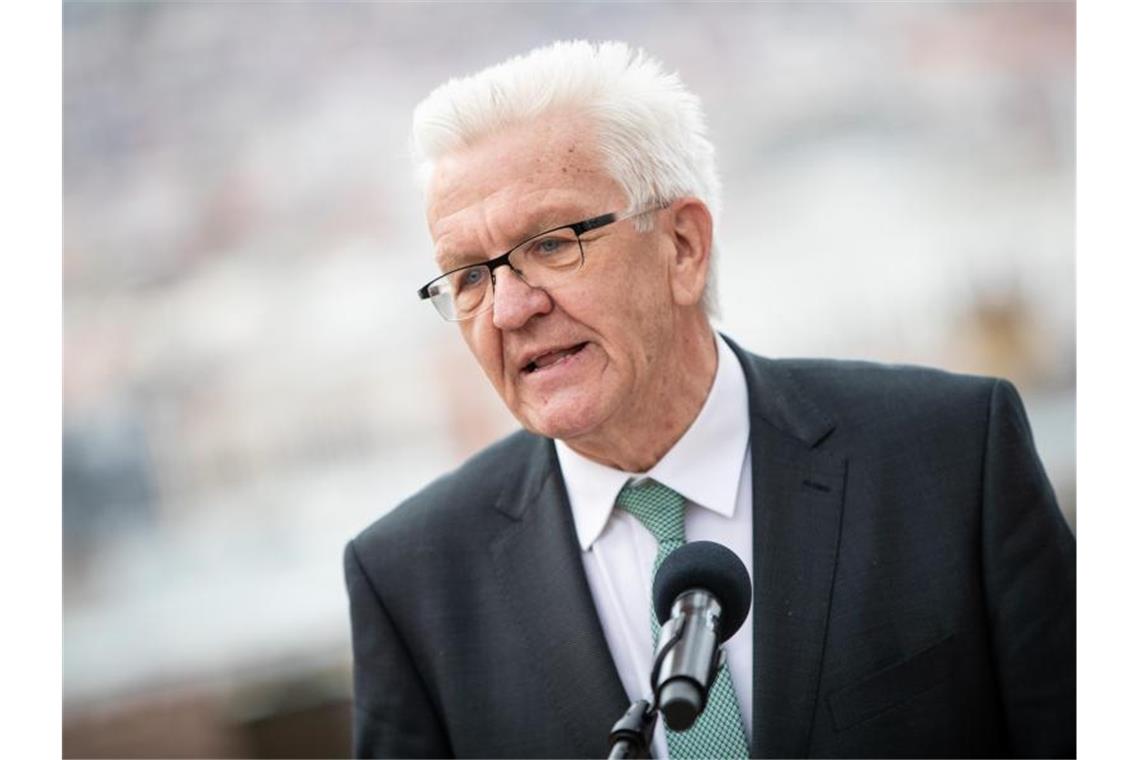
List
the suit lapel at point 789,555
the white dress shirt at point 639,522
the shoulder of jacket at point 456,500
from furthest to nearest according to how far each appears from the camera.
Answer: the shoulder of jacket at point 456,500
the white dress shirt at point 639,522
the suit lapel at point 789,555

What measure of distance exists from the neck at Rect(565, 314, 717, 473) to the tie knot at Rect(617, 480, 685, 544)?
4 centimetres

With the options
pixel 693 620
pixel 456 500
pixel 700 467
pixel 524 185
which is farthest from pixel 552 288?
pixel 693 620

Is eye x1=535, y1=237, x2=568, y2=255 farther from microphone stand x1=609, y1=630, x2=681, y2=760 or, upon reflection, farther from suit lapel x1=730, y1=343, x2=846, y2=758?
microphone stand x1=609, y1=630, x2=681, y2=760

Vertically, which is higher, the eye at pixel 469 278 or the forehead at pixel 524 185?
the forehead at pixel 524 185

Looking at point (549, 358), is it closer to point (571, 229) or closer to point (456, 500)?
point (571, 229)

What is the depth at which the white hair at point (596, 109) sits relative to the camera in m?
1.79

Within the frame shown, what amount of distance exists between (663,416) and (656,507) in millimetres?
153

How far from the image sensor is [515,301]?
1741 millimetres

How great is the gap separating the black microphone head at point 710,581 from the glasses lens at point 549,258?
66 centimetres

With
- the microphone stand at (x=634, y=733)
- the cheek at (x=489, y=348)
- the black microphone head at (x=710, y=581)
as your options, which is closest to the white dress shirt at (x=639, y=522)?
the cheek at (x=489, y=348)

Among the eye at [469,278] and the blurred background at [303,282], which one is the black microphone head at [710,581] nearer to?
the eye at [469,278]
